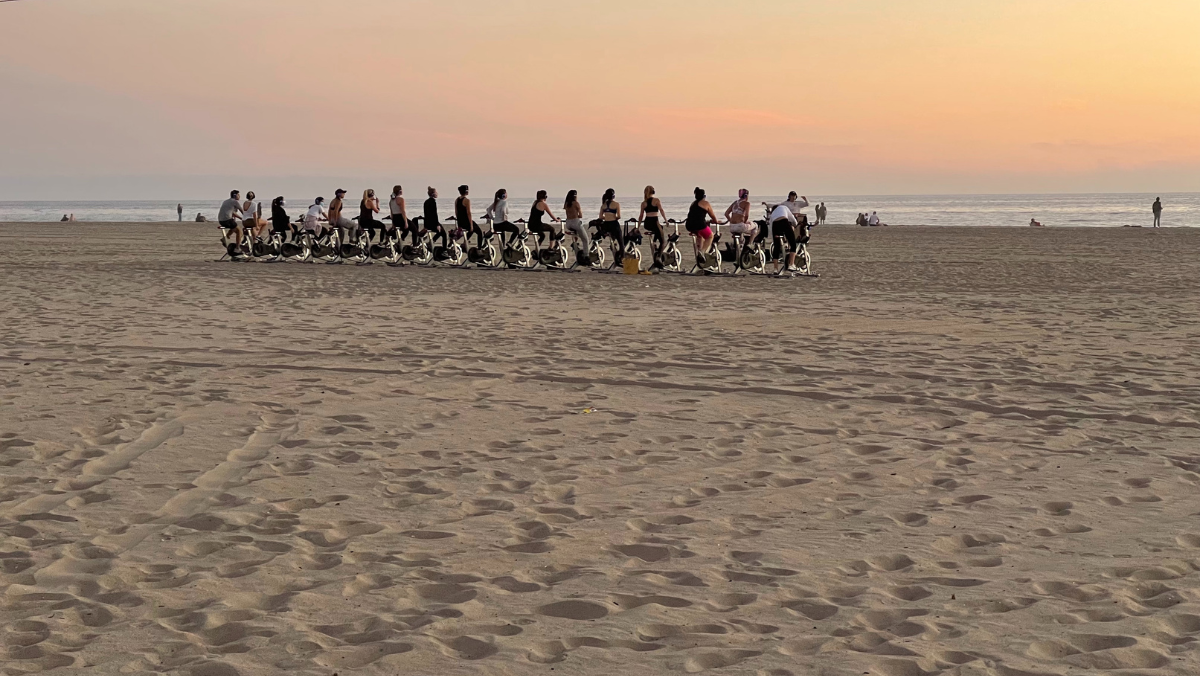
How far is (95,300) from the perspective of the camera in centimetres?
1608

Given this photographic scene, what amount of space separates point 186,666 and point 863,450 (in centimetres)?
429

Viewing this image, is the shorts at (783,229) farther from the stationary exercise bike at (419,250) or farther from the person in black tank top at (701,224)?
the stationary exercise bike at (419,250)

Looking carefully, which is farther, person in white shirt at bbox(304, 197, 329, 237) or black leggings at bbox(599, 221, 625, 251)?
person in white shirt at bbox(304, 197, 329, 237)

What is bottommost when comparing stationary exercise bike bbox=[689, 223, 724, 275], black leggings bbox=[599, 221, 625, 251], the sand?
the sand

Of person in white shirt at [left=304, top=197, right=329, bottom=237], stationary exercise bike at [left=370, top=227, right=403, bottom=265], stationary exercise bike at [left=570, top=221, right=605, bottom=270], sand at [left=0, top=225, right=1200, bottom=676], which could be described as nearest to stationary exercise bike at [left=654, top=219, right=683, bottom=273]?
stationary exercise bike at [left=570, top=221, right=605, bottom=270]

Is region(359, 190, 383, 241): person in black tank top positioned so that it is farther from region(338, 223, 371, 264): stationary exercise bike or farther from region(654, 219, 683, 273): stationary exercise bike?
region(654, 219, 683, 273): stationary exercise bike

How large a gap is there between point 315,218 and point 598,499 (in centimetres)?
2164

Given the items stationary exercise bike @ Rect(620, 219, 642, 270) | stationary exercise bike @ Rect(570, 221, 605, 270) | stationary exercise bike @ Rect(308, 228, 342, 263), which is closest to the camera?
stationary exercise bike @ Rect(620, 219, 642, 270)

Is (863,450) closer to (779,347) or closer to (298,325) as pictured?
(779,347)

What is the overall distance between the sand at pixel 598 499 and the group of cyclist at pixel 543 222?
928 cm

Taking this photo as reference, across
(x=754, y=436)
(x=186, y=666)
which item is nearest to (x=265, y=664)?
(x=186, y=666)

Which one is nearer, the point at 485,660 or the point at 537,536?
the point at 485,660

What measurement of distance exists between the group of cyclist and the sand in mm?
9285

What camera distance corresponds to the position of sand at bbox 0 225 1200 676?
3.99 m
